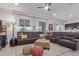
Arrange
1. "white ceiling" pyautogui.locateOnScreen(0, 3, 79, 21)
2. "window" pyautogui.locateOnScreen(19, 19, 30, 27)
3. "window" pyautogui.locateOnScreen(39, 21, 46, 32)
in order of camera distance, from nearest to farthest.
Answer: "white ceiling" pyautogui.locateOnScreen(0, 3, 79, 21)
"window" pyautogui.locateOnScreen(19, 19, 30, 27)
"window" pyautogui.locateOnScreen(39, 21, 46, 32)

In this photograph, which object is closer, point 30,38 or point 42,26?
point 30,38

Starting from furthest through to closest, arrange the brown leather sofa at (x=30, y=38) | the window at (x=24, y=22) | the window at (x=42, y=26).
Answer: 1. the window at (x=42, y=26)
2. the window at (x=24, y=22)
3. the brown leather sofa at (x=30, y=38)

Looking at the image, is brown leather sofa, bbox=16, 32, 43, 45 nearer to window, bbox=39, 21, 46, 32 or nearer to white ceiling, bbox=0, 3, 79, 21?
window, bbox=39, 21, 46, 32

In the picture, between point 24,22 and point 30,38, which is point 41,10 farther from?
point 30,38

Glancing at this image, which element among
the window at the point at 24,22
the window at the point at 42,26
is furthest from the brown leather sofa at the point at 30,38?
the window at the point at 24,22

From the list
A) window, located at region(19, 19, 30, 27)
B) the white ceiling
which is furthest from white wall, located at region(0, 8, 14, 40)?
window, located at region(19, 19, 30, 27)

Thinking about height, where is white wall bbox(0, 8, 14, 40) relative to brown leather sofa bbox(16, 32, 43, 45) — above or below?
above

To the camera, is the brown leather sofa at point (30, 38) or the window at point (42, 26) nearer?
the brown leather sofa at point (30, 38)

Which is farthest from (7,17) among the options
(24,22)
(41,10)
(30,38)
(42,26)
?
(42,26)

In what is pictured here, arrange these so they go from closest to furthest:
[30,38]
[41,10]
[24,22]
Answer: [41,10] → [30,38] → [24,22]

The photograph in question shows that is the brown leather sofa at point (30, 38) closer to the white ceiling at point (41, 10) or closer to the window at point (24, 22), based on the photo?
the window at point (24, 22)

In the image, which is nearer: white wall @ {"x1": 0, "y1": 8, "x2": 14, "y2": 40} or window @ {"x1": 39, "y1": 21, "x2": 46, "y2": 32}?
white wall @ {"x1": 0, "y1": 8, "x2": 14, "y2": 40}

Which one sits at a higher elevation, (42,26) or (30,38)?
(42,26)

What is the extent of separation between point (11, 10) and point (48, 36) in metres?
3.36
